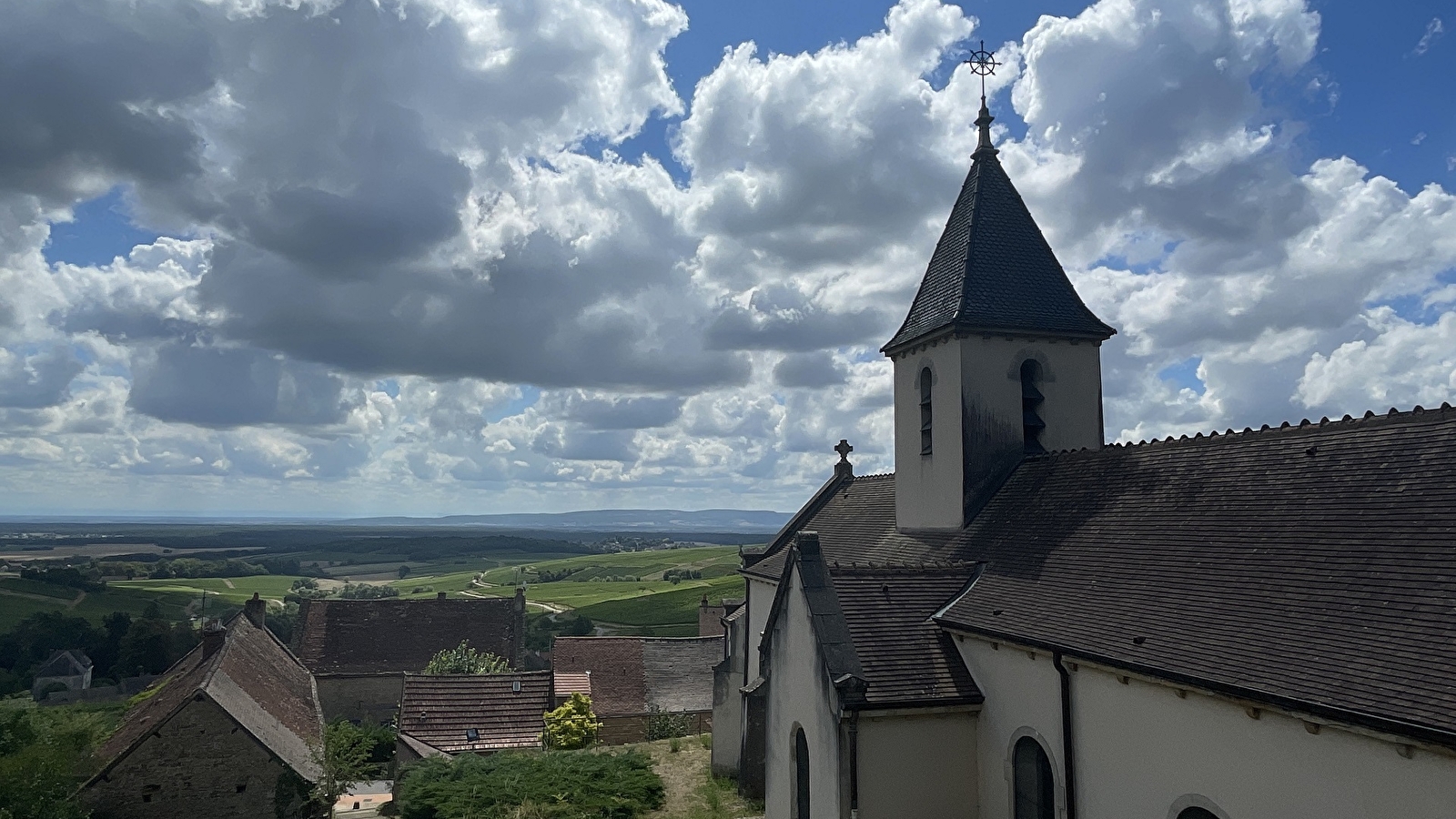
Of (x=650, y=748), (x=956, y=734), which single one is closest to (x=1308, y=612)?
(x=956, y=734)

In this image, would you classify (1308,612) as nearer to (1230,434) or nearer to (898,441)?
(1230,434)

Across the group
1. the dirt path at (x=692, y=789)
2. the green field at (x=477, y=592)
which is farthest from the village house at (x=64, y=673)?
the dirt path at (x=692, y=789)

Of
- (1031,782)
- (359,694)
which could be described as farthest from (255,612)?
(1031,782)

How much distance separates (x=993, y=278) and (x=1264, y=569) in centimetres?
1234

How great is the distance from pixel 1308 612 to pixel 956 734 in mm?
6573

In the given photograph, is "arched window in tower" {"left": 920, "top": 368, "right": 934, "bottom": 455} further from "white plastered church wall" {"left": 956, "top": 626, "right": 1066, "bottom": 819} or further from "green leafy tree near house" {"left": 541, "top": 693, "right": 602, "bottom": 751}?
"green leafy tree near house" {"left": 541, "top": 693, "right": 602, "bottom": 751}

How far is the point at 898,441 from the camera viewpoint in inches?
973

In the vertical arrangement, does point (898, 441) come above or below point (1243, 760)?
above

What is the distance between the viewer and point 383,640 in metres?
62.0

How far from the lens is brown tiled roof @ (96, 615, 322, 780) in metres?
30.4

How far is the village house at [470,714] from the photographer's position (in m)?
35.2

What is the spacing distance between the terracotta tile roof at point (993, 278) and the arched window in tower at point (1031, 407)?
101cm

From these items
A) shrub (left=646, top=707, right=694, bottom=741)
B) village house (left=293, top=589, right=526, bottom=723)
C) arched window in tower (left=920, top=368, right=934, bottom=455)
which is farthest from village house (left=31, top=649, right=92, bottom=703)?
arched window in tower (left=920, top=368, right=934, bottom=455)

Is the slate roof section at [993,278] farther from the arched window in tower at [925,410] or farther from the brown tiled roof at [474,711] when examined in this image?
the brown tiled roof at [474,711]
